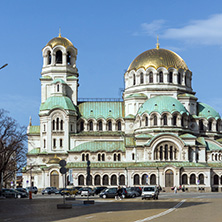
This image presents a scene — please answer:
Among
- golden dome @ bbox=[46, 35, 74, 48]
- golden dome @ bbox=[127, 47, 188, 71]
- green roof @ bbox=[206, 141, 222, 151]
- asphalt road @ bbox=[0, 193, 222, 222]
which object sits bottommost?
asphalt road @ bbox=[0, 193, 222, 222]

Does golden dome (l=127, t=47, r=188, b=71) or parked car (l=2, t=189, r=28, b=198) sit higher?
golden dome (l=127, t=47, r=188, b=71)

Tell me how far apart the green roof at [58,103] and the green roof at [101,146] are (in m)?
7.39

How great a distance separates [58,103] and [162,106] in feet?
62.0

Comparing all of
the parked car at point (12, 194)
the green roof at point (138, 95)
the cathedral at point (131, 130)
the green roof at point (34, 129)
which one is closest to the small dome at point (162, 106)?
the cathedral at point (131, 130)

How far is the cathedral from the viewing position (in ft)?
285

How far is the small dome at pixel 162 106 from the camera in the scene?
90000 mm

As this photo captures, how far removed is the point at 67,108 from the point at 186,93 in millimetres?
23548

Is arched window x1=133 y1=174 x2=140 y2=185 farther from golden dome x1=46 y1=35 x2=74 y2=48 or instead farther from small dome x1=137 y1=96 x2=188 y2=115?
golden dome x1=46 y1=35 x2=74 y2=48

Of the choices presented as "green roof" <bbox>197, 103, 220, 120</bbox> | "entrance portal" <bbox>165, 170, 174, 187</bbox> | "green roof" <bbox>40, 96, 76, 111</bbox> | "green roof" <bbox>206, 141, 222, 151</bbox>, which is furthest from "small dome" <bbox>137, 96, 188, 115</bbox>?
"green roof" <bbox>40, 96, 76, 111</bbox>

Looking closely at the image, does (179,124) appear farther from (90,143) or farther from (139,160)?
(90,143)

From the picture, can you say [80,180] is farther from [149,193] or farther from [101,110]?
[149,193]

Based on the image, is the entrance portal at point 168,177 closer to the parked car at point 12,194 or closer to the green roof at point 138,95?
the green roof at point 138,95

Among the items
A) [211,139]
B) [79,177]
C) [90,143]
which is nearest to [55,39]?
[90,143]

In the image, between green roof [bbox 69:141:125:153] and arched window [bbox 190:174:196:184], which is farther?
green roof [bbox 69:141:125:153]
